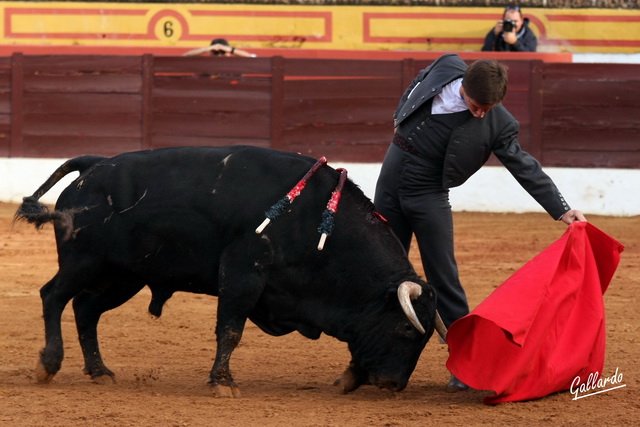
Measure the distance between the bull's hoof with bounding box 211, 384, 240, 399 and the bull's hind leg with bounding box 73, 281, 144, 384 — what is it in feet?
1.67

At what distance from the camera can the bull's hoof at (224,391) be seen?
162 inches

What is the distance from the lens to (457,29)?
38.2ft

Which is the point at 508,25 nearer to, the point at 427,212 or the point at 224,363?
the point at 427,212

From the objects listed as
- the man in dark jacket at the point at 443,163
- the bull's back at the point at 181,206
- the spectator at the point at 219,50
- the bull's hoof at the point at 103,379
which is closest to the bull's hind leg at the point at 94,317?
the bull's hoof at the point at 103,379

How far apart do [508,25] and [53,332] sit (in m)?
7.71

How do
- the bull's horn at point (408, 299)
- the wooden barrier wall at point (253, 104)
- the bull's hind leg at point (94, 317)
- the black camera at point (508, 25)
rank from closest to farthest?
the bull's horn at point (408, 299), the bull's hind leg at point (94, 317), the wooden barrier wall at point (253, 104), the black camera at point (508, 25)


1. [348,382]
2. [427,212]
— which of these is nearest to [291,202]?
[427,212]

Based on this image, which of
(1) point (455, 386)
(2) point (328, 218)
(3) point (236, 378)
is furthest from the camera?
(3) point (236, 378)

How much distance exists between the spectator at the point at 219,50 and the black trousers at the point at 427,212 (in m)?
6.69

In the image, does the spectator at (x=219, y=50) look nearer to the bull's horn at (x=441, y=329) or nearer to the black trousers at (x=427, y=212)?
the black trousers at (x=427, y=212)

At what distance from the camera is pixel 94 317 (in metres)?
4.52

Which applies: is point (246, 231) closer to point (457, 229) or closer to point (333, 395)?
point (333, 395)

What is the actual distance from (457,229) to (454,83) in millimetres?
5264

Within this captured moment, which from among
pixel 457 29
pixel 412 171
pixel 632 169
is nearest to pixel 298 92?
pixel 457 29
